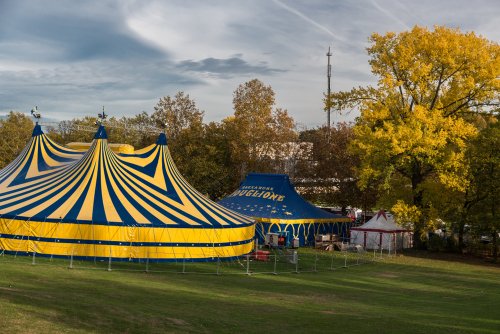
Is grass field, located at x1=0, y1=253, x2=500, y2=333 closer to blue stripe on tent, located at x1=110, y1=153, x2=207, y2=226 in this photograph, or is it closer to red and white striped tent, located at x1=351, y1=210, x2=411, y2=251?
blue stripe on tent, located at x1=110, y1=153, x2=207, y2=226

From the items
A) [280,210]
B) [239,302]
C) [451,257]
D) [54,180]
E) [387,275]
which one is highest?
[54,180]

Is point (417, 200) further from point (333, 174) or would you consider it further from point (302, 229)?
point (333, 174)

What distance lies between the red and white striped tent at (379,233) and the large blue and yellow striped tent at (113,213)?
11943 millimetres

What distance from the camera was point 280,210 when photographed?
125 ft

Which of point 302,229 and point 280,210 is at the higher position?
point 280,210

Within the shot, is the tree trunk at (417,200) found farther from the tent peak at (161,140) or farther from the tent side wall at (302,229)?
the tent peak at (161,140)

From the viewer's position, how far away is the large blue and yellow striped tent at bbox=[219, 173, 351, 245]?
122 ft

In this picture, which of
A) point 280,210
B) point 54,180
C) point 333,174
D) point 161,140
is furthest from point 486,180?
point 54,180

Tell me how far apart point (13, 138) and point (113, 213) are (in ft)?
161

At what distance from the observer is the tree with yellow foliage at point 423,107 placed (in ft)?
114

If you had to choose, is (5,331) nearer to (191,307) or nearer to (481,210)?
(191,307)

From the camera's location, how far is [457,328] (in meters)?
14.4

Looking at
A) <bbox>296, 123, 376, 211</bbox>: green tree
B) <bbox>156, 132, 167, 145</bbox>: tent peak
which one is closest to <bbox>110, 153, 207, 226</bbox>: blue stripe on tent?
<bbox>156, 132, 167, 145</bbox>: tent peak

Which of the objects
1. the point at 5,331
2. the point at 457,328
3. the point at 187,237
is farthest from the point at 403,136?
the point at 5,331
